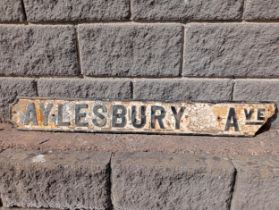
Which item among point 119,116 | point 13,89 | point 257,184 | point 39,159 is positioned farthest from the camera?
point 13,89

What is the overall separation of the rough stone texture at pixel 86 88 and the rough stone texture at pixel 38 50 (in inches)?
2.6

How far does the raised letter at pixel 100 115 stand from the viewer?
207 centimetres

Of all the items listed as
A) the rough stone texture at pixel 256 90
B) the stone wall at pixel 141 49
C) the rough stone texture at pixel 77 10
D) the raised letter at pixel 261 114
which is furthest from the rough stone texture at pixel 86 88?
the raised letter at pixel 261 114

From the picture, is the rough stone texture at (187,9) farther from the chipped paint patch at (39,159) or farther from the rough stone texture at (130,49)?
the chipped paint patch at (39,159)

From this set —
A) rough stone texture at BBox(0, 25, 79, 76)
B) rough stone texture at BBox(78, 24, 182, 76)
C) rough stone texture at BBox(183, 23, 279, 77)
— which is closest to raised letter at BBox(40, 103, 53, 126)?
rough stone texture at BBox(0, 25, 79, 76)

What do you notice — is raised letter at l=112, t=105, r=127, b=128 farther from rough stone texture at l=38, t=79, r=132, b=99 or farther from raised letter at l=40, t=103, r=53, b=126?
raised letter at l=40, t=103, r=53, b=126

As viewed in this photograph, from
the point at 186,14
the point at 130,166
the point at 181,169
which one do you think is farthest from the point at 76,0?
the point at 181,169

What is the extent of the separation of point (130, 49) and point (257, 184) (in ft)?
3.69

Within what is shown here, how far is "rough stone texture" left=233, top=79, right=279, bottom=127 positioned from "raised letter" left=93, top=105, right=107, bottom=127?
2.95ft

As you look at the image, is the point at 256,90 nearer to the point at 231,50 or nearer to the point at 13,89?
the point at 231,50

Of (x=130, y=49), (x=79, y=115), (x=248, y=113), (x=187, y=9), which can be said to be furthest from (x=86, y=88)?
(x=248, y=113)

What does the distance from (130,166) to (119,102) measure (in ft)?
1.62

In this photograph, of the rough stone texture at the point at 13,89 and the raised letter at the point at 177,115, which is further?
the rough stone texture at the point at 13,89

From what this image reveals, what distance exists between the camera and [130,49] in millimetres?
2002
